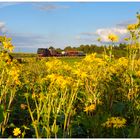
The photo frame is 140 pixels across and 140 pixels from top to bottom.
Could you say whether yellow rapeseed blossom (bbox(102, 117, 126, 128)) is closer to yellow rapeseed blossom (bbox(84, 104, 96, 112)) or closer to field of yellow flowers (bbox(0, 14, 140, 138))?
field of yellow flowers (bbox(0, 14, 140, 138))

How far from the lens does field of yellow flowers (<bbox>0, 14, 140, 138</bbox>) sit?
3.76 meters

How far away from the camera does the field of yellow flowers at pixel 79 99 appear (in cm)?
376

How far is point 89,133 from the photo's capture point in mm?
4289

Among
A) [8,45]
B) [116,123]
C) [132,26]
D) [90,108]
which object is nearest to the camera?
[116,123]

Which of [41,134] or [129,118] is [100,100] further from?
[41,134]

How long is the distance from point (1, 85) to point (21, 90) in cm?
144

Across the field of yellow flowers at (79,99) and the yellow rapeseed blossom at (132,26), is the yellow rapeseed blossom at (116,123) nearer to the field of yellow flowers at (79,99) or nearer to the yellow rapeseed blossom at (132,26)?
the field of yellow flowers at (79,99)

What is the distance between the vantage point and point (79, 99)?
510 centimetres

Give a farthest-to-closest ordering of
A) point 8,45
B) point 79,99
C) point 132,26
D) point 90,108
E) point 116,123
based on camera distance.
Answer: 1. point 132,26
2. point 79,99
3. point 8,45
4. point 90,108
5. point 116,123

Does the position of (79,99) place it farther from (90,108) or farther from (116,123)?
(116,123)

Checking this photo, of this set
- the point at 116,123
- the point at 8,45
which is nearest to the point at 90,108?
the point at 116,123

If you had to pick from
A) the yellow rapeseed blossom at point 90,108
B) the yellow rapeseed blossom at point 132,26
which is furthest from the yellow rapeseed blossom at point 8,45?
the yellow rapeseed blossom at point 132,26

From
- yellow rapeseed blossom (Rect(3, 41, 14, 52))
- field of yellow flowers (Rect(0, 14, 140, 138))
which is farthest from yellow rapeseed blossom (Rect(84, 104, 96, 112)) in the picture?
yellow rapeseed blossom (Rect(3, 41, 14, 52))

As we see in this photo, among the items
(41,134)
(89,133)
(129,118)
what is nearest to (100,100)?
(129,118)
